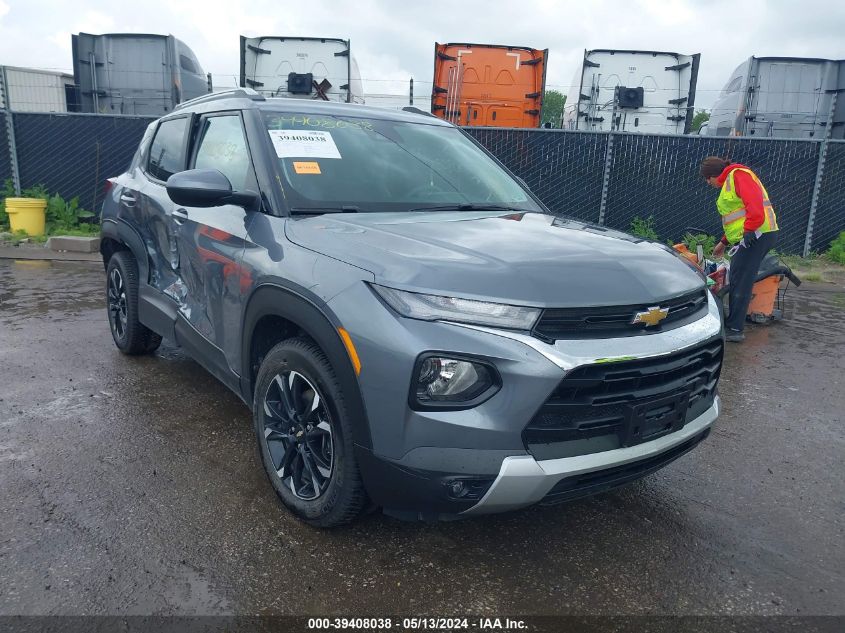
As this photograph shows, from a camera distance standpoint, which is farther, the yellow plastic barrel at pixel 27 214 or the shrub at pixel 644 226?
the yellow plastic barrel at pixel 27 214

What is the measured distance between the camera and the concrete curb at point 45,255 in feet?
31.6

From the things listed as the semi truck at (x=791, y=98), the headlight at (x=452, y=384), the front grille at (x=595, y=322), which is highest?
the semi truck at (x=791, y=98)

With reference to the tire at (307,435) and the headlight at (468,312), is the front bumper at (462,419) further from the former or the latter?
the tire at (307,435)

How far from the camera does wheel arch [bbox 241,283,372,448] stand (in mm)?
2297

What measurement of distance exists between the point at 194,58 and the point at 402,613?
14761 millimetres

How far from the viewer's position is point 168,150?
4.27 metres

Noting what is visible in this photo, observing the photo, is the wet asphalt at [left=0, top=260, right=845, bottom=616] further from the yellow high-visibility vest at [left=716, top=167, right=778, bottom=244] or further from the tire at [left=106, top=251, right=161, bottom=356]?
the yellow high-visibility vest at [left=716, top=167, right=778, bottom=244]

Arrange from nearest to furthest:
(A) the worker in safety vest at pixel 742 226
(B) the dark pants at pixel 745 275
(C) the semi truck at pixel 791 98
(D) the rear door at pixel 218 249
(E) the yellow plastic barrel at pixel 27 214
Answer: (D) the rear door at pixel 218 249 < (A) the worker in safety vest at pixel 742 226 < (B) the dark pants at pixel 745 275 < (E) the yellow plastic barrel at pixel 27 214 < (C) the semi truck at pixel 791 98

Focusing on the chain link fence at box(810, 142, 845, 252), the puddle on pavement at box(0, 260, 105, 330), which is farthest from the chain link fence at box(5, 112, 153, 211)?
the chain link fence at box(810, 142, 845, 252)

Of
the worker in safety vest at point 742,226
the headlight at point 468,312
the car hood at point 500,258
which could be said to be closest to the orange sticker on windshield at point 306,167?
the car hood at point 500,258

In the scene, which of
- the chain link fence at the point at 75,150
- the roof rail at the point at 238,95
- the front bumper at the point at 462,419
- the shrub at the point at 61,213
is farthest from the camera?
the shrub at the point at 61,213

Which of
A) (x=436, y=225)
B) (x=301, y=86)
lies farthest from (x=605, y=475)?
(x=301, y=86)

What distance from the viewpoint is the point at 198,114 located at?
393cm

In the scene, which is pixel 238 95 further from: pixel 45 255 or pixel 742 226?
pixel 45 255
